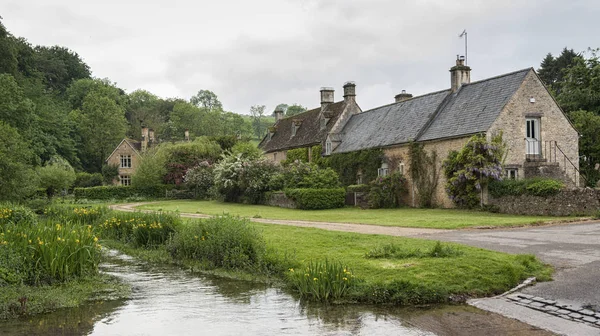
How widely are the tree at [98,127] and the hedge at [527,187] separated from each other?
199ft

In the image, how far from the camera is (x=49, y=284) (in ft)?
39.0

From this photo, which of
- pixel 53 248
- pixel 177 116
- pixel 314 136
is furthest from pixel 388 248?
pixel 177 116

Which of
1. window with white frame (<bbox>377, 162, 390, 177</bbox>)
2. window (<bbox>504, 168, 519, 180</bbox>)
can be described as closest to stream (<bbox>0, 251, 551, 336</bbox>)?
window (<bbox>504, 168, 519, 180</bbox>)

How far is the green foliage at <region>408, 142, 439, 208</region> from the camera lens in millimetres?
34031

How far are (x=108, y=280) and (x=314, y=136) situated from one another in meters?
36.6

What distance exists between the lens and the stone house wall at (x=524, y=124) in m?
31.1

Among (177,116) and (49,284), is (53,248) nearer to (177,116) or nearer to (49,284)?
(49,284)

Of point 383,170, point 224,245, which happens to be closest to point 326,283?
point 224,245

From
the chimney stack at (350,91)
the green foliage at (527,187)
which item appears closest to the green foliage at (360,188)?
the green foliage at (527,187)

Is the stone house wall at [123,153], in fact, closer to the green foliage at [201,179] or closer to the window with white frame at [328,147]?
the green foliage at [201,179]

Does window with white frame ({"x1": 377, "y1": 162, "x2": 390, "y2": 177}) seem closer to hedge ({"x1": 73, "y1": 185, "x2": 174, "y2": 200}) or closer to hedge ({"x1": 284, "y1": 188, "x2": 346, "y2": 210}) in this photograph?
hedge ({"x1": 284, "y1": 188, "x2": 346, "y2": 210})

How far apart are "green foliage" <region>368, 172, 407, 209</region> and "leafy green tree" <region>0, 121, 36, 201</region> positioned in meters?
21.0

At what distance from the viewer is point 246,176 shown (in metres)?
42.9

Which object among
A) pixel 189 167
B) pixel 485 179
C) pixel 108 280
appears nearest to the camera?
pixel 108 280
